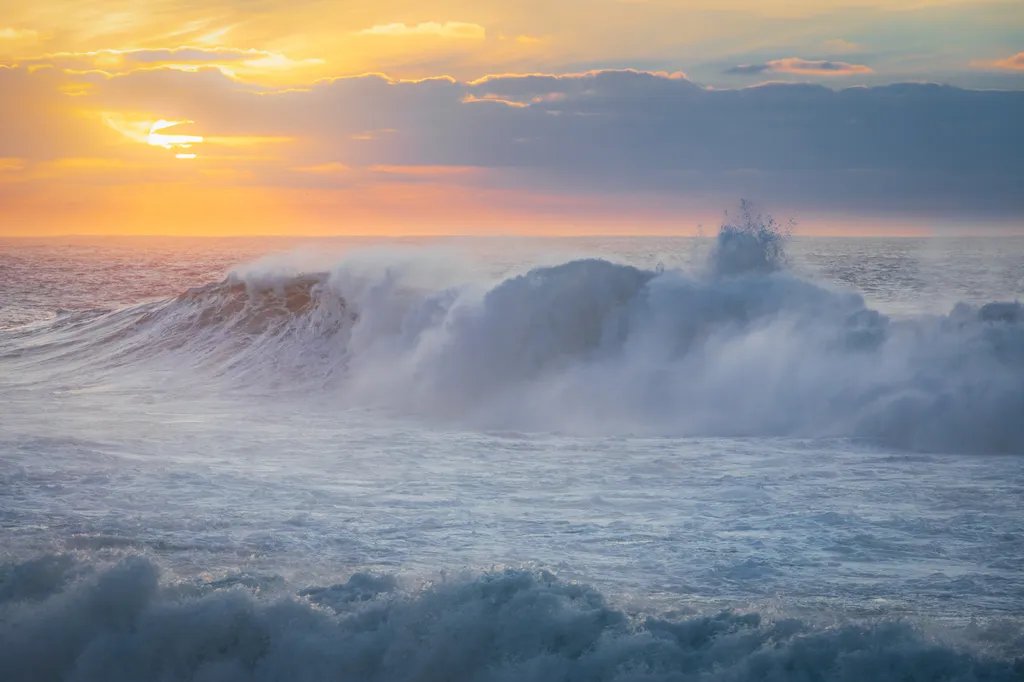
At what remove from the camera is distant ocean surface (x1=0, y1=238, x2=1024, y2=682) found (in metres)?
5.59

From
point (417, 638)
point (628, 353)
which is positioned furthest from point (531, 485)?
point (628, 353)

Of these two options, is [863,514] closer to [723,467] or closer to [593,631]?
[723,467]

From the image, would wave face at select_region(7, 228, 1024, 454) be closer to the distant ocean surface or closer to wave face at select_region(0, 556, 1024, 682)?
the distant ocean surface

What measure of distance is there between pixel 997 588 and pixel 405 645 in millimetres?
3559

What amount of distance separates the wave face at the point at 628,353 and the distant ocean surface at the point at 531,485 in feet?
0.20

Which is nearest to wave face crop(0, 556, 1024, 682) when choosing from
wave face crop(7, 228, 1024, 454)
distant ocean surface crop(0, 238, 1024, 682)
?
distant ocean surface crop(0, 238, 1024, 682)

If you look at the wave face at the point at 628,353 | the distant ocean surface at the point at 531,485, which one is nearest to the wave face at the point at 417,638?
the distant ocean surface at the point at 531,485

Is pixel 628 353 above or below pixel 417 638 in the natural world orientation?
above

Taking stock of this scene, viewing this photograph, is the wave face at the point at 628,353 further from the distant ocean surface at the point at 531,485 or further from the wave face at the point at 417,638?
the wave face at the point at 417,638

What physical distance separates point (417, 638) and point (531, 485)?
11.6ft

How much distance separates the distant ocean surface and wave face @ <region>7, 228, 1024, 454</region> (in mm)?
61

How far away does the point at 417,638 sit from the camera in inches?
221

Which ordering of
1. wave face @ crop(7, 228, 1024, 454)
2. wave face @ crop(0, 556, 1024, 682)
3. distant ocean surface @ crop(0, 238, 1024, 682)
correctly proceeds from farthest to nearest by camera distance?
wave face @ crop(7, 228, 1024, 454)
distant ocean surface @ crop(0, 238, 1024, 682)
wave face @ crop(0, 556, 1024, 682)

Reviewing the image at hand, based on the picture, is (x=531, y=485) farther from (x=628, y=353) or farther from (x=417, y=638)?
(x=628, y=353)
